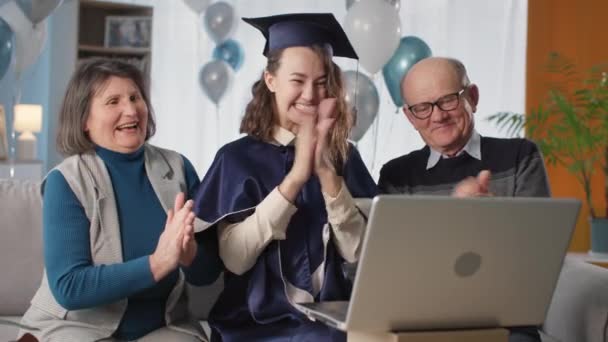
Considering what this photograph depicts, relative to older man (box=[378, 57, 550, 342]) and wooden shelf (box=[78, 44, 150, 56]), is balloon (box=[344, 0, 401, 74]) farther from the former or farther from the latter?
wooden shelf (box=[78, 44, 150, 56])

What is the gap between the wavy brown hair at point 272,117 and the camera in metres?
2.13

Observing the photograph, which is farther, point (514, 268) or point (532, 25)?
point (532, 25)

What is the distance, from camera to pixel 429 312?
1.61m

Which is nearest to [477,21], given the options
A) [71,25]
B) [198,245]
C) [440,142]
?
[71,25]

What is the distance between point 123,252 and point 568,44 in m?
5.58

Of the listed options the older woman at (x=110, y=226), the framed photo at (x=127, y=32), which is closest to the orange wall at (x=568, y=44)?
the framed photo at (x=127, y=32)

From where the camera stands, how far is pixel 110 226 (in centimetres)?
213

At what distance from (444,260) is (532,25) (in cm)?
598

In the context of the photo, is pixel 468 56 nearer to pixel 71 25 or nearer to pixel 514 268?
pixel 71 25

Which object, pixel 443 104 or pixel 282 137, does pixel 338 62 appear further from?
pixel 282 137

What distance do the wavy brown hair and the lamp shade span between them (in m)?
4.22

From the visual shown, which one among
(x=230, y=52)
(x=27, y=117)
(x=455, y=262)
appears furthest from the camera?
(x=230, y=52)

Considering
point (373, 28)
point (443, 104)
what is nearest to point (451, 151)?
point (443, 104)

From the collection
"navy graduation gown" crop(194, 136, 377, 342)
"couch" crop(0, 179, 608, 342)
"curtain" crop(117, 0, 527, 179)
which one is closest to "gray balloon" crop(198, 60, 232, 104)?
"curtain" crop(117, 0, 527, 179)
